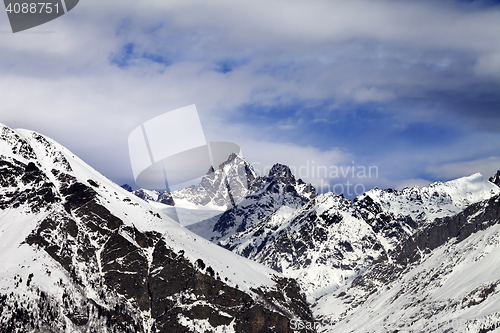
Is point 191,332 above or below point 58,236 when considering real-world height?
below

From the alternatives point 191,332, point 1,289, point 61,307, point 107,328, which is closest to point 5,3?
point 1,289

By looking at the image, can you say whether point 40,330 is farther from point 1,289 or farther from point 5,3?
point 5,3

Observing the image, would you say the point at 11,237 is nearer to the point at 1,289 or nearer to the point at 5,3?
the point at 1,289

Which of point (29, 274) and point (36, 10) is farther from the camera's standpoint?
point (29, 274)

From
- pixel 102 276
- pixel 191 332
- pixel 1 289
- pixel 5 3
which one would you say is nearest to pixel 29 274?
pixel 1 289

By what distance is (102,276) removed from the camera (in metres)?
200

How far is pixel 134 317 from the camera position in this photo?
646 feet

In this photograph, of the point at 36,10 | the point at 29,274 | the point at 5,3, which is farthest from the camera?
the point at 29,274

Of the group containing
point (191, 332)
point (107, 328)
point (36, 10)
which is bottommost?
point (191, 332)

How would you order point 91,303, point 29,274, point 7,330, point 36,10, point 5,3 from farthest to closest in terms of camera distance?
1. point 91,303
2. point 29,274
3. point 7,330
4. point 5,3
5. point 36,10

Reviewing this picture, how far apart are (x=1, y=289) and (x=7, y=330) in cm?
1186

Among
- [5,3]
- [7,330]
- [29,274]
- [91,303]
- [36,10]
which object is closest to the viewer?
[36,10]

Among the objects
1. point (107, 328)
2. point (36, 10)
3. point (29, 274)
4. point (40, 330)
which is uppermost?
point (36, 10)

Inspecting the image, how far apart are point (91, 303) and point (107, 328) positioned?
32.6 feet
